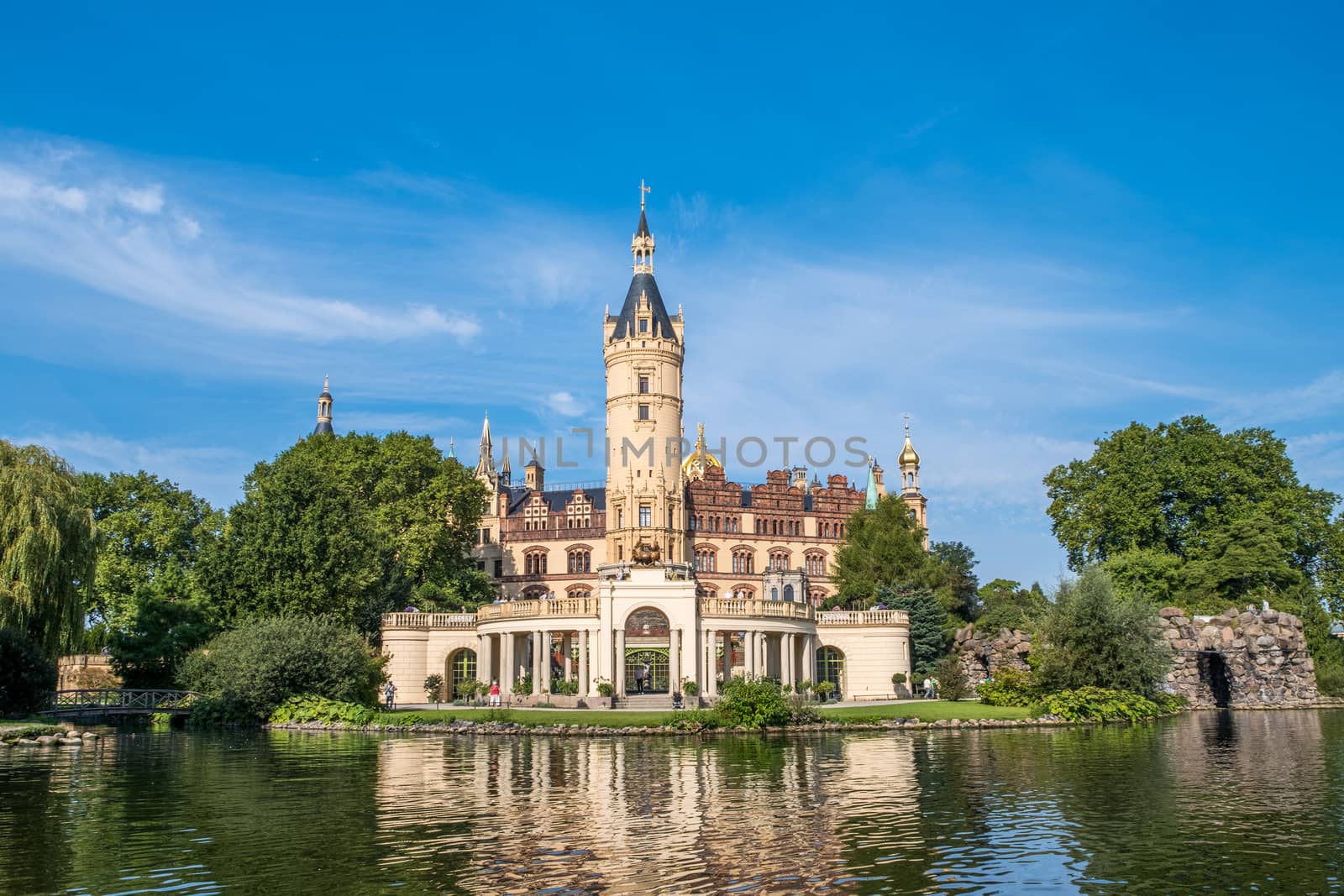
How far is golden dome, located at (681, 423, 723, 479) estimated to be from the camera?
9894 cm

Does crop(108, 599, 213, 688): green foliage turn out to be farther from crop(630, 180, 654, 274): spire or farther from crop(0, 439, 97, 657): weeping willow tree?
crop(630, 180, 654, 274): spire

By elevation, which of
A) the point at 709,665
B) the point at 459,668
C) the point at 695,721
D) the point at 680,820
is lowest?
the point at 680,820

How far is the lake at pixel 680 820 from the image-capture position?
13.4 metres

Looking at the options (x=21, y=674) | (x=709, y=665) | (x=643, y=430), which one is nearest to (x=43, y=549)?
(x=21, y=674)

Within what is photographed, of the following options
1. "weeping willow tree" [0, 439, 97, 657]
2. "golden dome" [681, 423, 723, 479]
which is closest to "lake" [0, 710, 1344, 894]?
"weeping willow tree" [0, 439, 97, 657]

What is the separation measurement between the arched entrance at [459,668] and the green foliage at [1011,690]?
2385 centimetres

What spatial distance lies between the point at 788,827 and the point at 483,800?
5.99 metres

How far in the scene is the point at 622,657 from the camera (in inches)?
1764

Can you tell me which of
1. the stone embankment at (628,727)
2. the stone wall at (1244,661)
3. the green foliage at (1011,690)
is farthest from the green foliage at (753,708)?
the stone wall at (1244,661)

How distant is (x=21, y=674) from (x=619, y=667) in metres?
20.9

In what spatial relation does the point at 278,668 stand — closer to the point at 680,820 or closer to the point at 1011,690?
the point at 680,820

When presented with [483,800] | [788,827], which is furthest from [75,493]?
[788,827]

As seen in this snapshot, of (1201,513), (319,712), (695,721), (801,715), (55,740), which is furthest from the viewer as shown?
(1201,513)

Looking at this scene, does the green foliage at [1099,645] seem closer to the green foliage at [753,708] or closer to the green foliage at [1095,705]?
the green foliage at [1095,705]
